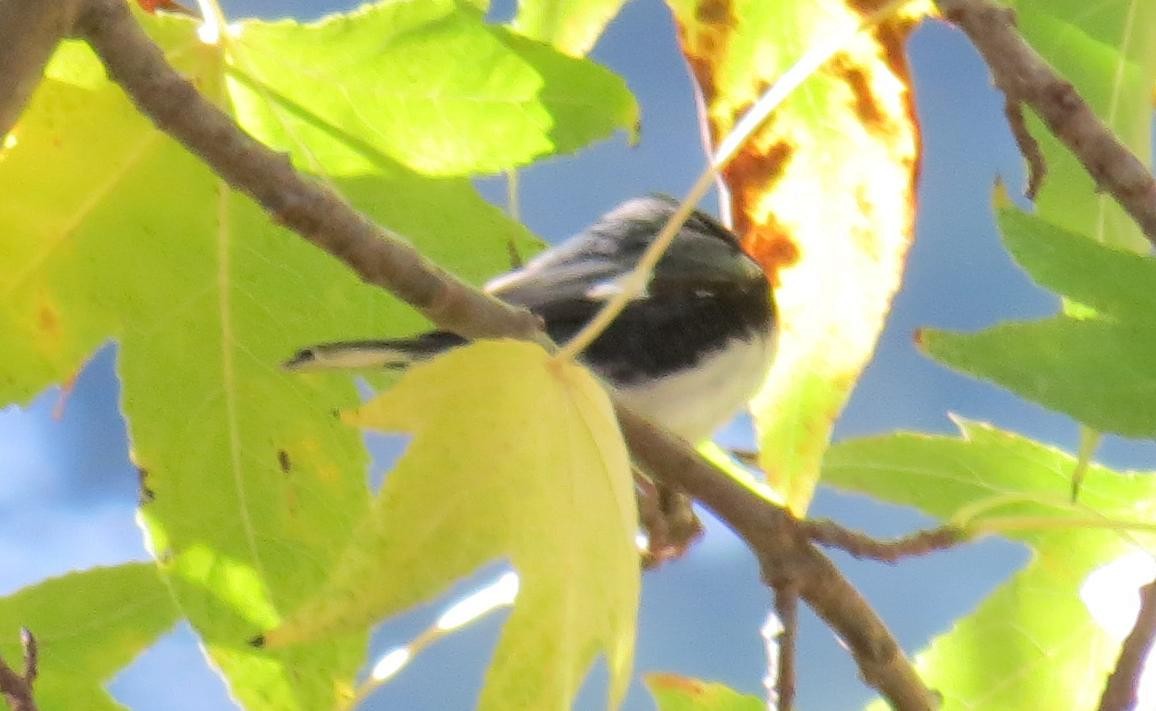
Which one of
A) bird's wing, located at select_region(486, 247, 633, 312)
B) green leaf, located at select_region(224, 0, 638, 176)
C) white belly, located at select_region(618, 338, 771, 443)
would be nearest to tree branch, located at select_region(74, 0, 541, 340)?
green leaf, located at select_region(224, 0, 638, 176)

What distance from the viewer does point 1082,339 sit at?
367 mm

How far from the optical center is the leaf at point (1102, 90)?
508 millimetres

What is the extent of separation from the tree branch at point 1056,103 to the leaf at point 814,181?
39 mm

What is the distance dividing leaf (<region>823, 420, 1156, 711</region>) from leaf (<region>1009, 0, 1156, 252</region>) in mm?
107

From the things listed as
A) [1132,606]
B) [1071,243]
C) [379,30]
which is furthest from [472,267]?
[1132,606]

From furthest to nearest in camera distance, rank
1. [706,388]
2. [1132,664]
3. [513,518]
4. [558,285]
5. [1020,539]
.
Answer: [706,388]
[558,285]
[1020,539]
[1132,664]
[513,518]

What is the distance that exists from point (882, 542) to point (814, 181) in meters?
0.15

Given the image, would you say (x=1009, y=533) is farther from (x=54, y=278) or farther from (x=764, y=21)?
(x=54, y=278)

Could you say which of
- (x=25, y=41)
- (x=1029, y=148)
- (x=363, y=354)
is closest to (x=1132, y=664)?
(x=1029, y=148)

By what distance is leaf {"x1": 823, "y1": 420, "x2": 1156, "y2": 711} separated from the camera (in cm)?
55

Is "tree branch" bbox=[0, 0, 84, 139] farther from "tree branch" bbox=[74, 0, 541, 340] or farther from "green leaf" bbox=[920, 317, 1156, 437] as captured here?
"green leaf" bbox=[920, 317, 1156, 437]

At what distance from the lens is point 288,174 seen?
37cm

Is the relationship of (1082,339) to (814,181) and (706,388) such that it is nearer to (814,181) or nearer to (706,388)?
(814,181)

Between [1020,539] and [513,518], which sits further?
[1020,539]
